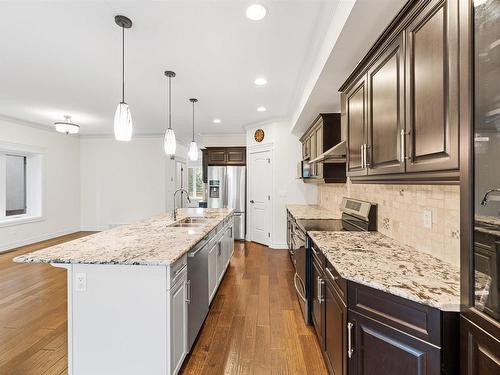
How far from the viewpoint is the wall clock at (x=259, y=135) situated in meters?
5.64

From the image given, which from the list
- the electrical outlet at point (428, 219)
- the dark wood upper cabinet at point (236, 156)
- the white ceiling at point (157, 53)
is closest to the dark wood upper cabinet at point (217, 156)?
the dark wood upper cabinet at point (236, 156)

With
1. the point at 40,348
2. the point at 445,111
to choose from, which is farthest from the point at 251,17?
the point at 40,348

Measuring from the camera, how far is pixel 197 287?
210cm

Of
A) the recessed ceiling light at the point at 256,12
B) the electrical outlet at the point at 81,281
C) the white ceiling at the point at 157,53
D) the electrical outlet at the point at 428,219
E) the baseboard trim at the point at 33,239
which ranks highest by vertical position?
the white ceiling at the point at 157,53

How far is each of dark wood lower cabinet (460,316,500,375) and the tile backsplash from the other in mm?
616

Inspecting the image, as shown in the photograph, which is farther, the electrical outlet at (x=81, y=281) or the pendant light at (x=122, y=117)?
the pendant light at (x=122, y=117)

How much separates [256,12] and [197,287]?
7.51ft

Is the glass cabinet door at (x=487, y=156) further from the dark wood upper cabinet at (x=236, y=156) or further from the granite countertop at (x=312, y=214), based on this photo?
the dark wood upper cabinet at (x=236, y=156)

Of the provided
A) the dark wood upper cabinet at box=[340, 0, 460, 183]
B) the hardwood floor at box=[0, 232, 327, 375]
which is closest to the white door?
the hardwood floor at box=[0, 232, 327, 375]

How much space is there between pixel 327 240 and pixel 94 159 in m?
7.19

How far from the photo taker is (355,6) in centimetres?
144

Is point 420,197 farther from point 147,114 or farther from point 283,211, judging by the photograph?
point 147,114

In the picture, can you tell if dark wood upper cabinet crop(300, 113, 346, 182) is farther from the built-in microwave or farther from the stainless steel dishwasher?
the stainless steel dishwasher

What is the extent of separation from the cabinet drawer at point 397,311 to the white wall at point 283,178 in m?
4.04
